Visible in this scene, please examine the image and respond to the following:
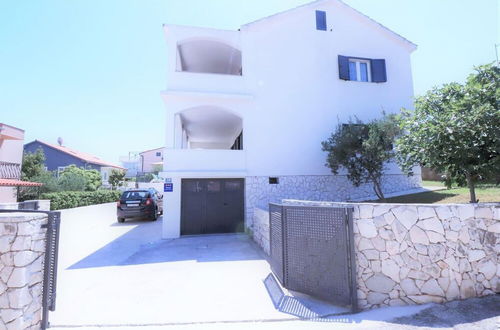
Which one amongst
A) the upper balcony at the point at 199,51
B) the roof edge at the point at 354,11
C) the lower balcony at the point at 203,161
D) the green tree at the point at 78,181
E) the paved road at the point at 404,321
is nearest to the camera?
the paved road at the point at 404,321

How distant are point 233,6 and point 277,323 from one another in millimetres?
11939

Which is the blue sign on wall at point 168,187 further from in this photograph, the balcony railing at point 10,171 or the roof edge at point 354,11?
the balcony railing at point 10,171

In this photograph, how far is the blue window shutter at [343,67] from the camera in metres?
11.8

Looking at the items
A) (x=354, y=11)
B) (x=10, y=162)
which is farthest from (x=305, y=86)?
(x=10, y=162)

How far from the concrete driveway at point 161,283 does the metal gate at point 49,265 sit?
12.5 inches

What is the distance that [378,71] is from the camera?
40.2 ft

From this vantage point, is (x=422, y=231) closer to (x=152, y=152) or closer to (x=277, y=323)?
(x=277, y=323)

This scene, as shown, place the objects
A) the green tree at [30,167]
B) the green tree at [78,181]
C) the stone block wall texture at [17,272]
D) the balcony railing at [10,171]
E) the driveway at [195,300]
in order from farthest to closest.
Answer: the green tree at [78,181] < the green tree at [30,167] < the balcony railing at [10,171] < the driveway at [195,300] < the stone block wall texture at [17,272]

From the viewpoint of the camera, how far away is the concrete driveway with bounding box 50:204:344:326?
3859 mm

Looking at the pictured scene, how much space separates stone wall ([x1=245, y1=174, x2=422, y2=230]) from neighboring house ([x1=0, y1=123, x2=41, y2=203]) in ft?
50.8

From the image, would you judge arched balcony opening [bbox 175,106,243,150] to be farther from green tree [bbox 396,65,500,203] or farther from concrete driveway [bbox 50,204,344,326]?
green tree [bbox 396,65,500,203]

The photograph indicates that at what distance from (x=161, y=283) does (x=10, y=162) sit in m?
19.9

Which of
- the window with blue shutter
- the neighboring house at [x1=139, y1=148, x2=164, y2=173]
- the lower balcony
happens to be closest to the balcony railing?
the lower balcony

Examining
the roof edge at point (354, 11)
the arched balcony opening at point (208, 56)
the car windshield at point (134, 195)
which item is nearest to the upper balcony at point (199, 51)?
the arched balcony opening at point (208, 56)
